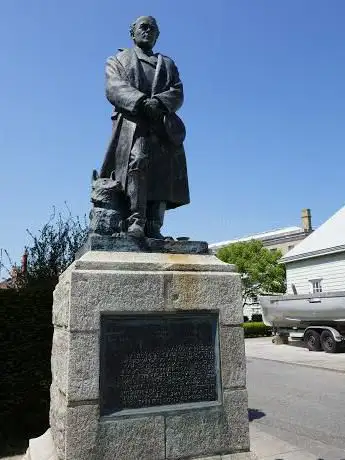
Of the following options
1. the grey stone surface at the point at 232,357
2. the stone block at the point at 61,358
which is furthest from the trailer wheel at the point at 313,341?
the stone block at the point at 61,358

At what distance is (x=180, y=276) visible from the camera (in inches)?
157

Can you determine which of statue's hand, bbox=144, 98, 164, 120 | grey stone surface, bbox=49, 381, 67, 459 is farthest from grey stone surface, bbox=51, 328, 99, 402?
statue's hand, bbox=144, 98, 164, 120

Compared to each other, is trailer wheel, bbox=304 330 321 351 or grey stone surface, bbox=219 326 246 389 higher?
grey stone surface, bbox=219 326 246 389

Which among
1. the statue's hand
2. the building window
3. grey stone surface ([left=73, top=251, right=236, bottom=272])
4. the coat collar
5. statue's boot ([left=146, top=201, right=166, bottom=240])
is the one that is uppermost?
the coat collar

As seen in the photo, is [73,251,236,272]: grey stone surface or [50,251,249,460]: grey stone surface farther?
[73,251,236,272]: grey stone surface

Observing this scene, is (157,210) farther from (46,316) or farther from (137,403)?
(46,316)

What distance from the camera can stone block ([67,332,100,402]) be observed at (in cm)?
353

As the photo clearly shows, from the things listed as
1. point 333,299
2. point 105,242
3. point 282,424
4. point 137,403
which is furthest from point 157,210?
point 333,299

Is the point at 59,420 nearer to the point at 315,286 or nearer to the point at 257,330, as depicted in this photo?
the point at 315,286

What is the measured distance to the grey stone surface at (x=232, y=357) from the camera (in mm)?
3982

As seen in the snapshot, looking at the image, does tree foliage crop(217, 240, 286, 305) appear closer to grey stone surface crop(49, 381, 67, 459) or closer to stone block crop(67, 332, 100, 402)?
grey stone surface crop(49, 381, 67, 459)

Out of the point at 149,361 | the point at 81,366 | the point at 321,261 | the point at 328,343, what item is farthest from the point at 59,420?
the point at 321,261

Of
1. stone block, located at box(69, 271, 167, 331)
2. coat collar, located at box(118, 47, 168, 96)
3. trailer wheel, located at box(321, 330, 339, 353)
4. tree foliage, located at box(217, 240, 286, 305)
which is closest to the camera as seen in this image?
stone block, located at box(69, 271, 167, 331)

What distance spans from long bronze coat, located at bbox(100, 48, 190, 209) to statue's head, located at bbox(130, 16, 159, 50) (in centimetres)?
14
